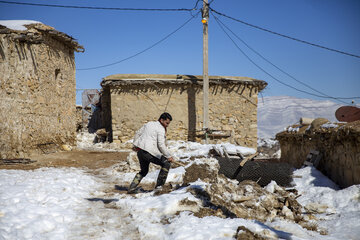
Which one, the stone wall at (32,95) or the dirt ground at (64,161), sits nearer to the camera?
the dirt ground at (64,161)

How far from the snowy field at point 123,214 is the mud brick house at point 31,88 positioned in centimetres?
302

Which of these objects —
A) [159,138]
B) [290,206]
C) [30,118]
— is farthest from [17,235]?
[30,118]

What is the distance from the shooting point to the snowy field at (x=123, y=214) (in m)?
3.20

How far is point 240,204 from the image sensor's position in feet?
14.3

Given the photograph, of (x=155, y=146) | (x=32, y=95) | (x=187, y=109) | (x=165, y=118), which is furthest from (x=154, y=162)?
(x=187, y=109)

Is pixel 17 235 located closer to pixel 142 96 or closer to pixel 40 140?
pixel 40 140

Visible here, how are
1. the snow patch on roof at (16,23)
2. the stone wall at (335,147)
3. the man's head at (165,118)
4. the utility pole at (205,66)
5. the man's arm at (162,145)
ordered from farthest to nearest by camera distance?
the utility pole at (205,66), the snow patch on roof at (16,23), the stone wall at (335,147), the man's head at (165,118), the man's arm at (162,145)

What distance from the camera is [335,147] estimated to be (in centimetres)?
615

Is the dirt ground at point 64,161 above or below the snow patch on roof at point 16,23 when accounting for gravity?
below

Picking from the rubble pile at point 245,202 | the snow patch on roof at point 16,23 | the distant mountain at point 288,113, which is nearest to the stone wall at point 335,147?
the rubble pile at point 245,202

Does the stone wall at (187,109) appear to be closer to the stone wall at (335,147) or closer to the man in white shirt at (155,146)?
the stone wall at (335,147)

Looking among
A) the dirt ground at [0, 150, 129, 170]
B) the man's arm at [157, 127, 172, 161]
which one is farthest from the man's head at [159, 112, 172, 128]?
the dirt ground at [0, 150, 129, 170]

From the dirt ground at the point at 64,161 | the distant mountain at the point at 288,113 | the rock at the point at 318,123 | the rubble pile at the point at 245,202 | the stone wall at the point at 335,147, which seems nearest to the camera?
the rubble pile at the point at 245,202

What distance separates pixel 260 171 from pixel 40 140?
24.3 feet
